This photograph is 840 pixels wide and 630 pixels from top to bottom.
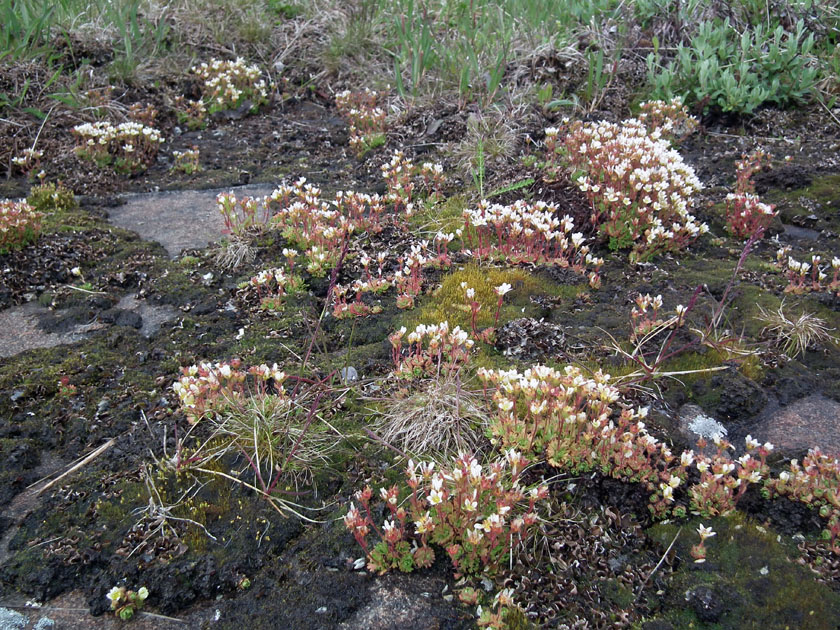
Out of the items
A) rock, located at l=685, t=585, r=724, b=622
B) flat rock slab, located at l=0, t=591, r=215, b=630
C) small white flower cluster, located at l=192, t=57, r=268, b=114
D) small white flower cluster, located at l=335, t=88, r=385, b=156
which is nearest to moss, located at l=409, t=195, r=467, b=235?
small white flower cluster, located at l=335, t=88, r=385, b=156

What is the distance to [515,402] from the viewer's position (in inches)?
132

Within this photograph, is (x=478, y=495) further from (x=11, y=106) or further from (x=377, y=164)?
(x=11, y=106)

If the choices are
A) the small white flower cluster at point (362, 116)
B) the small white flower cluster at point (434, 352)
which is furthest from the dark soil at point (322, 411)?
the small white flower cluster at point (362, 116)

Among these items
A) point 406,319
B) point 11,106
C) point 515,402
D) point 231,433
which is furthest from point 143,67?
point 515,402

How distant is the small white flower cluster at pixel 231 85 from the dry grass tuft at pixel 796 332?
7.30m

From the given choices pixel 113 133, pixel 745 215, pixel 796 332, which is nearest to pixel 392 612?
pixel 796 332

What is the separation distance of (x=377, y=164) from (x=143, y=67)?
13.7ft

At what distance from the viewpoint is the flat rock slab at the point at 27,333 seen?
4445 mm

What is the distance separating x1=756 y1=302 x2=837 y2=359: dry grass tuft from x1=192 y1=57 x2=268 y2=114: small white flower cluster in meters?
7.30

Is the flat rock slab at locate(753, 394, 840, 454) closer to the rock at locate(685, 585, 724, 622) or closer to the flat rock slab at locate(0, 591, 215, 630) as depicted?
the rock at locate(685, 585, 724, 622)

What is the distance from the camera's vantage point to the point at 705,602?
8.21 feet

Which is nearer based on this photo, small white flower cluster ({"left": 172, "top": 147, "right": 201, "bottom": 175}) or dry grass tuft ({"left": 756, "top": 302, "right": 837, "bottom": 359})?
dry grass tuft ({"left": 756, "top": 302, "right": 837, "bottom": 359})

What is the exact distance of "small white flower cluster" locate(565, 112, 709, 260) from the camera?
16.6ft

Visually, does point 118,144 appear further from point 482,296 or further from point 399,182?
point 482,296
